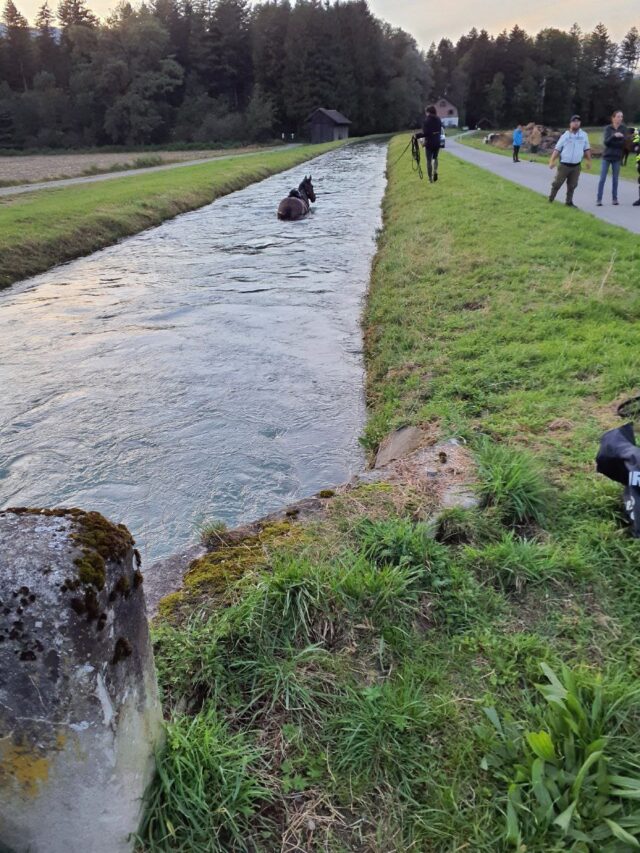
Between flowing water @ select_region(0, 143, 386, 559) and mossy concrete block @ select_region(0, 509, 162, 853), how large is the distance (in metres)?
2.89

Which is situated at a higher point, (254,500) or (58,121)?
(58,121)

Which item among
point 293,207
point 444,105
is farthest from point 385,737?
point 444,105

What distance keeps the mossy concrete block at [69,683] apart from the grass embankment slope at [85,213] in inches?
520

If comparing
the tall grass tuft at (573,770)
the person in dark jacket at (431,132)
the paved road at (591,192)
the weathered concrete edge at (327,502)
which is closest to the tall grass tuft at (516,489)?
the weathered concrete edge at (327,502)

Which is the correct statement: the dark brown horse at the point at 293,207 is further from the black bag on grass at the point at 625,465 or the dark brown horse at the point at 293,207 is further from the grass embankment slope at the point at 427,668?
the black bag on grass at the point at 625,465

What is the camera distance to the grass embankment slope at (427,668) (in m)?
2.29

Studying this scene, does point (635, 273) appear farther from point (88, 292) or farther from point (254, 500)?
point (88, 292)

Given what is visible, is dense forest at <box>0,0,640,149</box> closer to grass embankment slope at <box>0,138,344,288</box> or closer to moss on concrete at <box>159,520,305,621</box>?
grass embankment slope at <box>0,138,344,288</box>

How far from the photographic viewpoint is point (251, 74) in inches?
4117

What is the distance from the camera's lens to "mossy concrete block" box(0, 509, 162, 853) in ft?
5.82

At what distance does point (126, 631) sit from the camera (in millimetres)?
2008

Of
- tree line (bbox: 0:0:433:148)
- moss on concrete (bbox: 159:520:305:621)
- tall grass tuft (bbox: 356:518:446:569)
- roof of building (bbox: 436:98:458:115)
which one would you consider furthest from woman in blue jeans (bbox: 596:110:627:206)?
roof of building (bbox: 436:98:458:115)

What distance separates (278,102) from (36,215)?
9176cm

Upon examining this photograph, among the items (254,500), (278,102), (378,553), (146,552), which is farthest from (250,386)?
(278,102)
